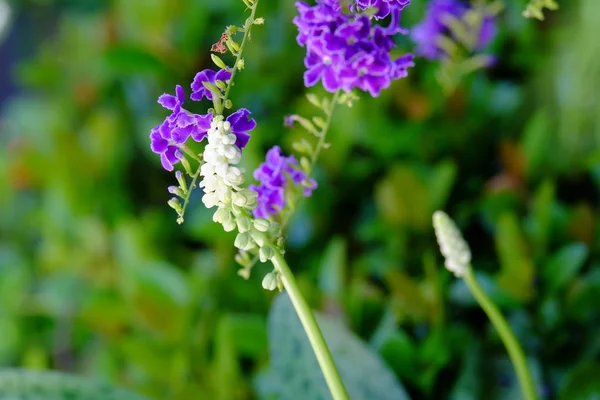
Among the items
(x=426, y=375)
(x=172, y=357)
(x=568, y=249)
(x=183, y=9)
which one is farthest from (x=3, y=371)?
(x=183, y=9)

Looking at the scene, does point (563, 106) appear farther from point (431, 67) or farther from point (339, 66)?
point (339, 66)

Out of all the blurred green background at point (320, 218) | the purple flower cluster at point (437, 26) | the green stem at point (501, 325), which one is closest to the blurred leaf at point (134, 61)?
the blurred green background at point (320, 218)

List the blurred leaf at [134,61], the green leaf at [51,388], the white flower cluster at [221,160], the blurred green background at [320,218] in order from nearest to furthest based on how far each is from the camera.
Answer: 1. the white flower cluster at [221,160]
2. the green leaf at [51,388]
3. the blurred green background at [320,218]
4. the blurred leaf at [134,61]

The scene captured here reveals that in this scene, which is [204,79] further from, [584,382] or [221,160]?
[584,382]

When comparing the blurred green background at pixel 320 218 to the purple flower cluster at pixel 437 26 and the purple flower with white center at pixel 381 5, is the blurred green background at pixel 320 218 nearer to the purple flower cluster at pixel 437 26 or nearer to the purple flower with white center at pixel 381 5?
the purple flower cluster at pixel 437 26

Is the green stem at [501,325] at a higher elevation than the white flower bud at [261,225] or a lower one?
lower

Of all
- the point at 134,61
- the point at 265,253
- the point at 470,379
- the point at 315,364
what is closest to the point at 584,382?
the point at 470,379
